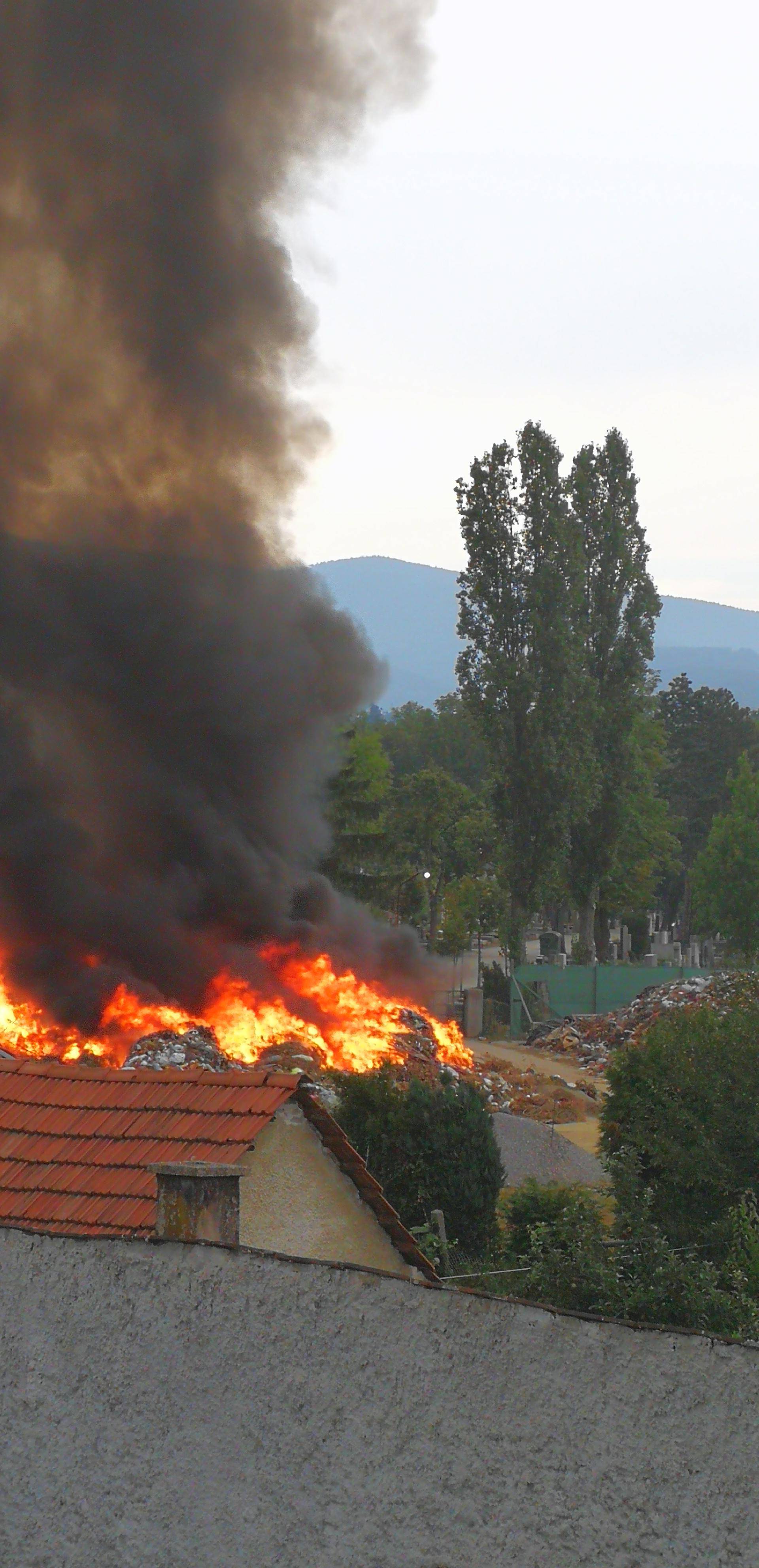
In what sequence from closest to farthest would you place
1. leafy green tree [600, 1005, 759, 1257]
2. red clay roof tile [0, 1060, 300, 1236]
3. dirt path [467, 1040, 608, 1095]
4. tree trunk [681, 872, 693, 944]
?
red clay roof tile [0, 1060, 300, 1236] < leafy green tree [600, 1005, 759, 1257] < dirt path [467, 1040, 608, 1095] < tree trunk [681, 872, 693, 944]

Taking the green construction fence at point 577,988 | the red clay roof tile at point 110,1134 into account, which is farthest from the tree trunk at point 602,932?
the red clay roof tile at point 110,1134

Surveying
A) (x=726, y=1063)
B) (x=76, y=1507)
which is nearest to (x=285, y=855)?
(x=726, y=1063)

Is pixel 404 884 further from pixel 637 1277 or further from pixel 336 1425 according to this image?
pixel 336 1425

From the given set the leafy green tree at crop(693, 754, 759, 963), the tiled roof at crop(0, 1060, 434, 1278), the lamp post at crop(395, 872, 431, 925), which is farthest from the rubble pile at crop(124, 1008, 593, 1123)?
the lamp post at crop(395, 872, 431, 925)

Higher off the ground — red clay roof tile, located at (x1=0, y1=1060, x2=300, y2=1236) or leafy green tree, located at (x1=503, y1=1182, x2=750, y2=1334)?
red clay roof tile, located at (x1=0, y1=1060, x2=300, y2=1236)

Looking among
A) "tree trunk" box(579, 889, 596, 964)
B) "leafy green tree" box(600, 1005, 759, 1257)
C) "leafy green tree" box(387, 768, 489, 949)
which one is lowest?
"leafy green tree" box(600, 1005, 759, 1257)

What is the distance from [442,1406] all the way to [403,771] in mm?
82214

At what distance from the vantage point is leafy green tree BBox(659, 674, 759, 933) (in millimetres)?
73250

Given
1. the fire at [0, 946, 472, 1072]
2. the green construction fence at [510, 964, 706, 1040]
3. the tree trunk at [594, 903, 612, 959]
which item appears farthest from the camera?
the tree trunk at [594, 903, 612, 959]

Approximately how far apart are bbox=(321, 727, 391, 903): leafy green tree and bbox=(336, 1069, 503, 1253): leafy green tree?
90.1ft

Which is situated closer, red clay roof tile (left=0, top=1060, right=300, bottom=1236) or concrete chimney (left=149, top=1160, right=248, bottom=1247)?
concrete chimney (left=149, top=1160, right=248, bottom=1247)

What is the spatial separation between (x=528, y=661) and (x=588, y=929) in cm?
842

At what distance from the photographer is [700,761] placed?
7544 centimetres

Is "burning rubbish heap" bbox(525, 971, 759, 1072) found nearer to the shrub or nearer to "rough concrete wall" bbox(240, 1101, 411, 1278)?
the shrub
